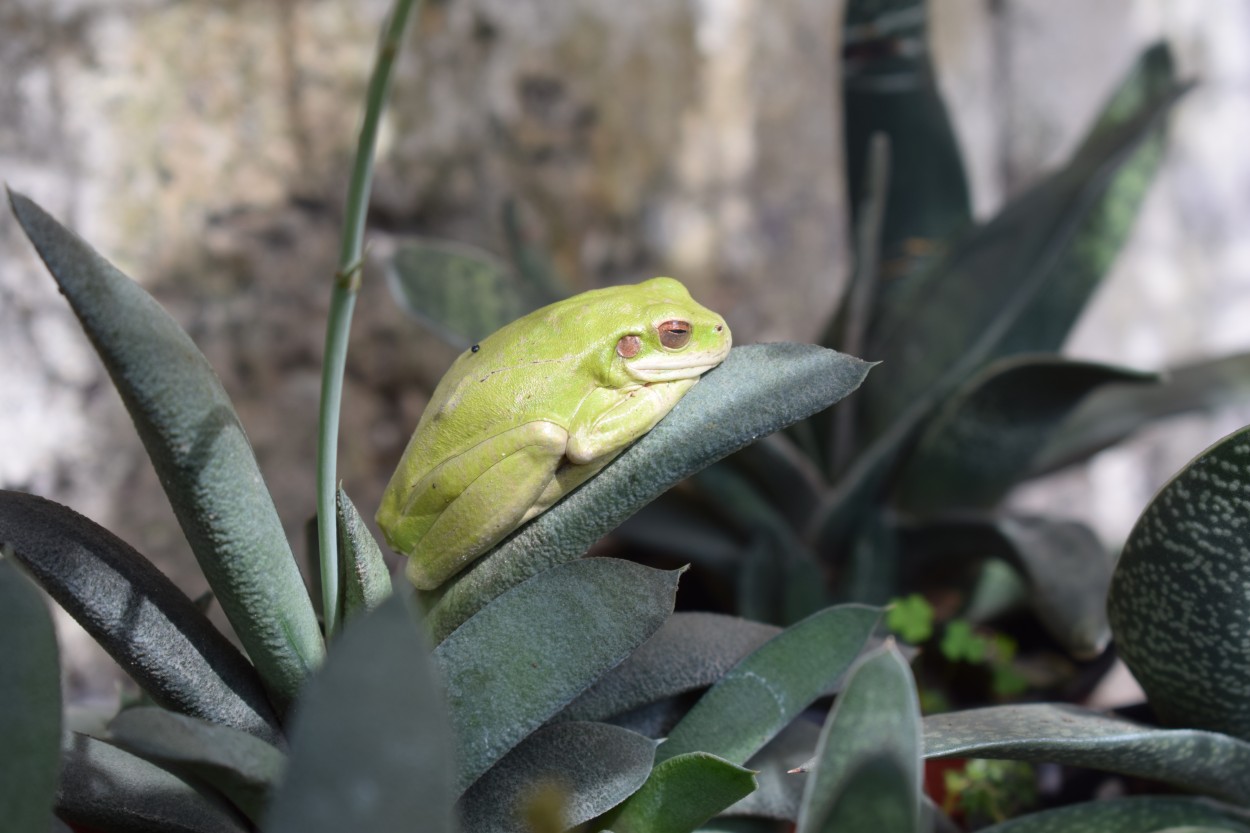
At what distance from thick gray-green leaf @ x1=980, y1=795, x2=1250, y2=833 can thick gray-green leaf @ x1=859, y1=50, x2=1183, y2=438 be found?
461mm

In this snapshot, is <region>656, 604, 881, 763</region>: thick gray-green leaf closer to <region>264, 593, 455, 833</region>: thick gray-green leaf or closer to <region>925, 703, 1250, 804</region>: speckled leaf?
<region>925, 703, 1250, 804</region>: speckled leaf

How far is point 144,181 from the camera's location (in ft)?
4.00

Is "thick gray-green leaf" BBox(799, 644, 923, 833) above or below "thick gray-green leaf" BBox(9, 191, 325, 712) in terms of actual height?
below

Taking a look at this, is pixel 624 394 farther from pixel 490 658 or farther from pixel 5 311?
pixel 5 311

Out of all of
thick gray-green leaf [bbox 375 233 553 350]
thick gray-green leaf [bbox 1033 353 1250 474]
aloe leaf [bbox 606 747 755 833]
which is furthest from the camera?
thick gray-green leaf [bbox 1033 353 1250 474]

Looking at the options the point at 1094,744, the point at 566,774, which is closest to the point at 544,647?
the point at 566,774

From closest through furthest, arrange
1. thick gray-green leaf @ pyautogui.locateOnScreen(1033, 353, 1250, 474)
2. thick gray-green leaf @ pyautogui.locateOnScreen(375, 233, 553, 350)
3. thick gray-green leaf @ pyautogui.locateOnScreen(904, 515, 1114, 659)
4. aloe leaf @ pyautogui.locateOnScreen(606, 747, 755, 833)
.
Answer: aloe leaf @ pyautogui.locateOnScreen(606, 747, 755, 833) < thick gray-green leaf @ pyautogui.locateOnScreen(904, 515, 1114, 659) < thick gray-green leaf @ pyautogui.locateOnScreen(375, 233, 553, 350) < thick gray-green leaf @ pyautogui.locateOnScreen(1033, 353, 1250, 474)

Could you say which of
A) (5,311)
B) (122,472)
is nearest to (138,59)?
(5,311)

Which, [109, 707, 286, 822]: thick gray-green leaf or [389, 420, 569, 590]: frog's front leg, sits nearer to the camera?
[109, 707, 286, 822]: thick gray-green leaf

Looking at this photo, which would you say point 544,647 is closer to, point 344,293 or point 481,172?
point 344,293

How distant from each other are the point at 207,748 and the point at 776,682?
1.07 ft

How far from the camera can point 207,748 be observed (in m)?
0.43

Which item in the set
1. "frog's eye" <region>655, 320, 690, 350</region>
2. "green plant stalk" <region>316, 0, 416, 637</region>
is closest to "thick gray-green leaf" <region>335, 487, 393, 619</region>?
"green plant stalk" <region>316, 0, 416, 637</region>

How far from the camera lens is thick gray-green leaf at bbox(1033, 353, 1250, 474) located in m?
1.08
